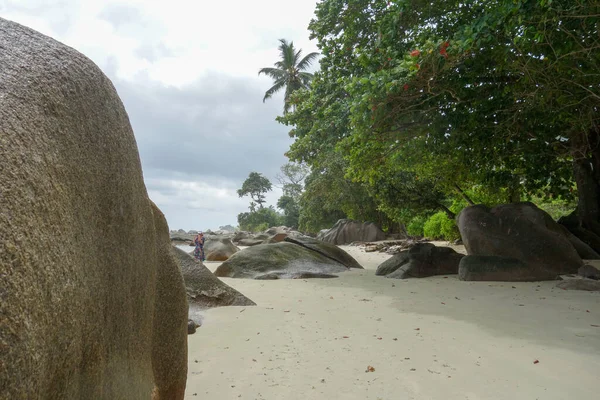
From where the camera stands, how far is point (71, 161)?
4.36 ft

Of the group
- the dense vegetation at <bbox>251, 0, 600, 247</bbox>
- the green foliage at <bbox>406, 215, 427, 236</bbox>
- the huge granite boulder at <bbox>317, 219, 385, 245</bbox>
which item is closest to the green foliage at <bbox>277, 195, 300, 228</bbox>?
the huge granite boulder at <bbox>317, 219, 385, 245</bbox>

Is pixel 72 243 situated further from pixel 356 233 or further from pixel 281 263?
pixel 356 233

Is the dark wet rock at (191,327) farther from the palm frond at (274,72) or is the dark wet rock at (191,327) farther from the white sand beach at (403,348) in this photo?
the palm frond at (274,72)

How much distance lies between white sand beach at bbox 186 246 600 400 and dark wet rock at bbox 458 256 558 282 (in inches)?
41.8

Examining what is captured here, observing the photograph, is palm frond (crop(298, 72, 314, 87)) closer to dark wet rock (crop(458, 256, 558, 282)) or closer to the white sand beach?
dark wet rock (crop(458, 256, 558, 282))

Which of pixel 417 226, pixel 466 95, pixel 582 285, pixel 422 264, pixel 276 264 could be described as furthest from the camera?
pixel 417 226

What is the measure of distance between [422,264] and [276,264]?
2.90 metres

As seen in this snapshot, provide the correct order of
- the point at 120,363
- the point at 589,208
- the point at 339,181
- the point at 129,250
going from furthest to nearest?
the point at 339,181
the point at 589,208
the point at 129,250
the point at 120,363

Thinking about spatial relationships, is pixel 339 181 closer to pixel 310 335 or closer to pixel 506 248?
pixel 506 248

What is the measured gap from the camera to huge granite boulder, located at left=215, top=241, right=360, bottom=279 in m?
8.02

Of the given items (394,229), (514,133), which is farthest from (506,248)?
(394,229)

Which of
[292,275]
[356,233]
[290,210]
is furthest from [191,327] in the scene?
[290,210]

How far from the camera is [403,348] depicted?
3.28 m

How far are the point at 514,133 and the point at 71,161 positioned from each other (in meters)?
8.93
